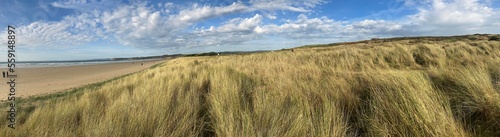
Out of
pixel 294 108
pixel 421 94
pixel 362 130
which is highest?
pixel 421 94

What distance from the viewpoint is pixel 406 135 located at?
2.37 meters

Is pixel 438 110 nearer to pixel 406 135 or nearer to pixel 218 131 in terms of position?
pixel 406 135

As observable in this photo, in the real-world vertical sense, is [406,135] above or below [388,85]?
below

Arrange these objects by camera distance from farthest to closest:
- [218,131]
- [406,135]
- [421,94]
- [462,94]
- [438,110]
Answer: [462,94]
[421,94]
[218,131]
[438,110]
[406,135]

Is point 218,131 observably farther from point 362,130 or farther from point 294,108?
point 362,130

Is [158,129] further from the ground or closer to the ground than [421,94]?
closer to the ground

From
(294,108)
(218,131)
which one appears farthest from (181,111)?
(294,108)

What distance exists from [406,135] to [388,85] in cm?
168

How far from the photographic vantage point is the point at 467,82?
3.52 m

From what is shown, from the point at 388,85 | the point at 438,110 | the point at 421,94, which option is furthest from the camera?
the point at 388,85

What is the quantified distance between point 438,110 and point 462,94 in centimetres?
128

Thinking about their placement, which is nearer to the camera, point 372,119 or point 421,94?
point 372,119

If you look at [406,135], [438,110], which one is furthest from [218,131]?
[438,110]

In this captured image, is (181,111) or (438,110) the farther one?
(181,111)
